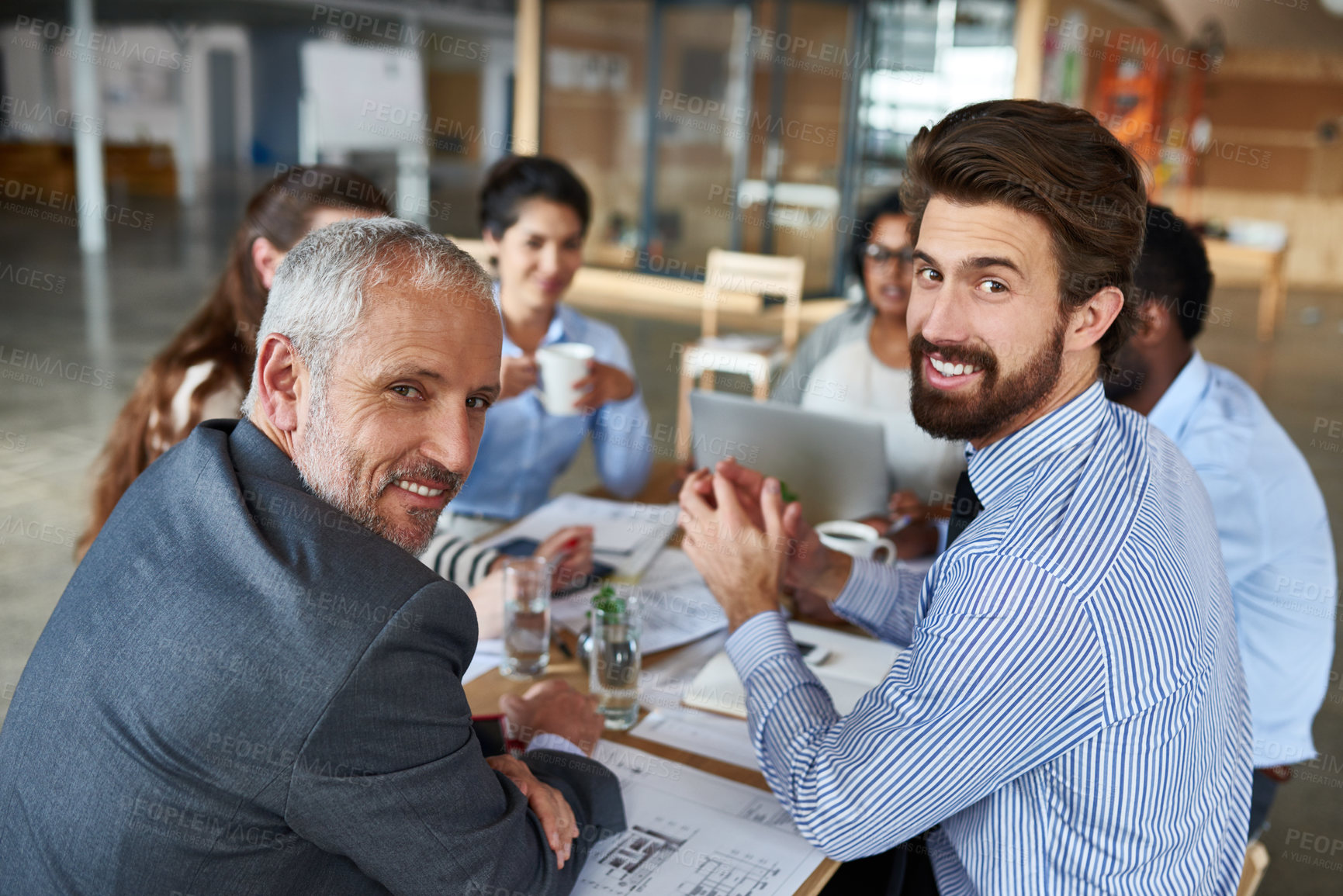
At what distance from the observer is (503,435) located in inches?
110

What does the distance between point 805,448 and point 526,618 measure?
0.81 meters

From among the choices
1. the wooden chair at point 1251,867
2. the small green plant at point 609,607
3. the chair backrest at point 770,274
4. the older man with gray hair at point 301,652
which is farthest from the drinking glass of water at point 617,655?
the chair backrest at point 770,274

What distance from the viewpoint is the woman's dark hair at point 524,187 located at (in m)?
2.84

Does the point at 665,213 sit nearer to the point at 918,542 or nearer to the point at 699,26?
the point at 699,26

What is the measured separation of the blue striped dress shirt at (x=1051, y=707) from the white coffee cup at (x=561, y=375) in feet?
3.64

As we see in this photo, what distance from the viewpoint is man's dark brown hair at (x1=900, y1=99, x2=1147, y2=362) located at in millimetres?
1273

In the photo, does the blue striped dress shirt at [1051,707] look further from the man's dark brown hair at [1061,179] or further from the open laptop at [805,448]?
the open laptop at [805,448]

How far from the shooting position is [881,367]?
315cm

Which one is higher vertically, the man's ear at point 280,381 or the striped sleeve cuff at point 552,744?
the man's ear at point 280,381

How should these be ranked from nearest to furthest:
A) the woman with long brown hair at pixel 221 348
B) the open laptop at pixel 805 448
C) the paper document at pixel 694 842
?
1. the paper document at pixel 694 842
2. the woman with long brown hair at pixel 221 348
3. the open laptop at pixel 805 448

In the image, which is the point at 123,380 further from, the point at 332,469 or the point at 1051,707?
the point at 1051,707

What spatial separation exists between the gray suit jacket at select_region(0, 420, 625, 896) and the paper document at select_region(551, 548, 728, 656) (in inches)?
31.1

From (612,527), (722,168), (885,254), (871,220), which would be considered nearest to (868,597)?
(612,527)

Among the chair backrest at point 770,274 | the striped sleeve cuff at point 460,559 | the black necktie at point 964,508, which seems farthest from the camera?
the chair backrest at point 770,274
